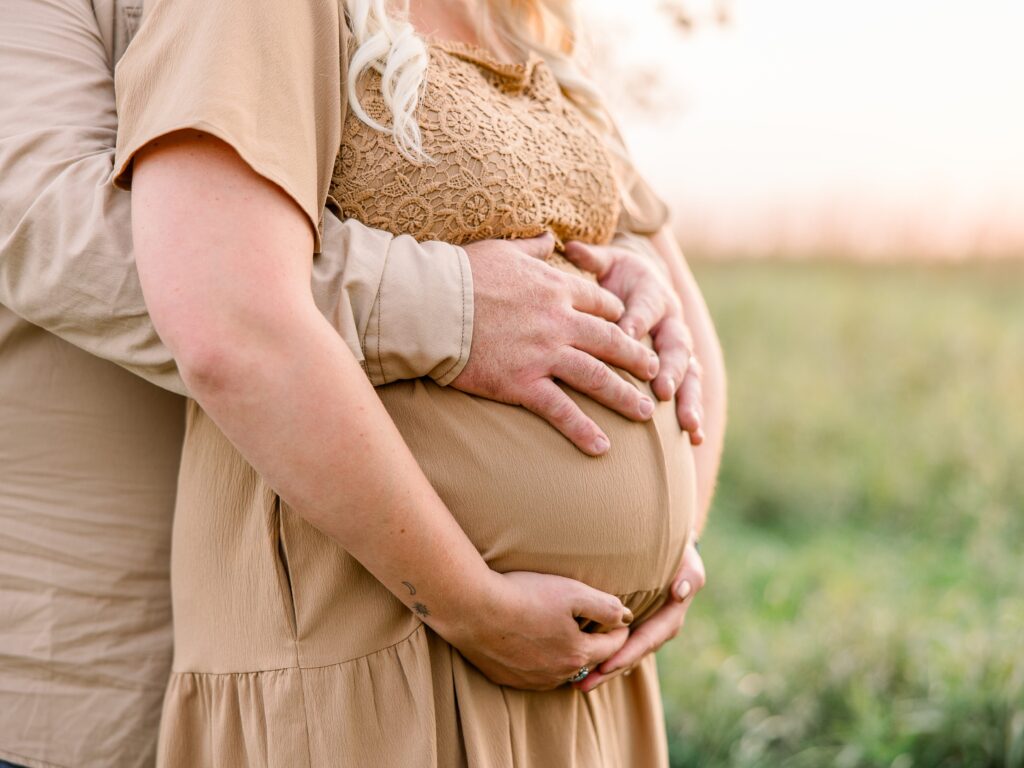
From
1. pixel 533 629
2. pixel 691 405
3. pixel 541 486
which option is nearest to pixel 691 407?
pixel 691 405

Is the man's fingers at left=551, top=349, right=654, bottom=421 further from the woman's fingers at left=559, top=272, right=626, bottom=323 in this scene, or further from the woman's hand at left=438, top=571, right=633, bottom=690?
the woman's hand at left=438, top=571, right=633, bottom=690

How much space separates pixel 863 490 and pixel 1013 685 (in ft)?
8.00

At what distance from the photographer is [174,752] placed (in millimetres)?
1347

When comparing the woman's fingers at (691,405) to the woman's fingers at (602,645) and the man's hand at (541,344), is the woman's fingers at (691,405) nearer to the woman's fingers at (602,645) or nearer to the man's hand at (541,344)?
the man's hand at (541,344)

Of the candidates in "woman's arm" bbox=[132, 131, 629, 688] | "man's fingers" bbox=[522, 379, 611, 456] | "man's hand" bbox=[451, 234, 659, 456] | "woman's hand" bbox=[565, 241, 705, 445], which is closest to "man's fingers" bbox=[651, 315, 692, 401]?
"woman's hand" bbox=[565, 241, 705, 445]

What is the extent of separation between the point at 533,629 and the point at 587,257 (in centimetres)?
58

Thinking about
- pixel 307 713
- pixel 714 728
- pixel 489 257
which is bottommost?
pixel 714 728

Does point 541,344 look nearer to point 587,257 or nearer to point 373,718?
point 587,257

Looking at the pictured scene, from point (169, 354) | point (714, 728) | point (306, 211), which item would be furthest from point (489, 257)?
point (714, 728)

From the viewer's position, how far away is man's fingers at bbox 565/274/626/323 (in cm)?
144

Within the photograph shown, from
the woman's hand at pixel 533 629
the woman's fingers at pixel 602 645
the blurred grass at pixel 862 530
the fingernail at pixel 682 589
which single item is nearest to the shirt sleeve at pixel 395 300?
the woman's hand at pixel 533 629

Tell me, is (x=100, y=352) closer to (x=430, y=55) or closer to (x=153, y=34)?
(x=153, y=34)

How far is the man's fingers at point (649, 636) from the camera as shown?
4.85 ft

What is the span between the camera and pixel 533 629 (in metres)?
1.31
